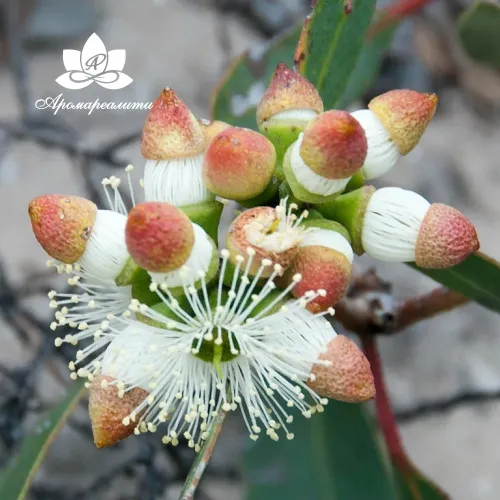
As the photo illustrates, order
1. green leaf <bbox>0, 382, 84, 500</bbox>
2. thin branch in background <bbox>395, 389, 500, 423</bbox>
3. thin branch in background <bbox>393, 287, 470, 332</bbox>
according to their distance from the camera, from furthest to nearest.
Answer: thin branch in background <bbox>395, 389, 500, 423</bbox>, thin branch in background <bbox>393, 287, 470, 332</bbox>, green leaf <bbox>0, 382, 84, 500</bbox>

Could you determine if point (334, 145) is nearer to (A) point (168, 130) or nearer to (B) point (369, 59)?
(A) point (168, 130)

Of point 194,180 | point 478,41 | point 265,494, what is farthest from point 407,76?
point 194,180

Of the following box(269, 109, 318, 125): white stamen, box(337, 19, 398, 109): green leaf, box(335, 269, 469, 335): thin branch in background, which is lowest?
box(335, 269, 469, 335): thin branch in background

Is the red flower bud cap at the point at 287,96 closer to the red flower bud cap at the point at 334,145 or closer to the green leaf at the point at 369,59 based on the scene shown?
the red flower bud cap at the point at 334,145

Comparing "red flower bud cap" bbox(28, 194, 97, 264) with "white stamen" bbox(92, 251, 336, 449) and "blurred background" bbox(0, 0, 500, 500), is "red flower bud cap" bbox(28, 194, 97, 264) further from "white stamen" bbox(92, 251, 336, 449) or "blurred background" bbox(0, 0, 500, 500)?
"blurred background" bbox(0, 0, 500, 500)

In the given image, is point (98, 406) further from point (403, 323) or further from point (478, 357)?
point (478, 357)

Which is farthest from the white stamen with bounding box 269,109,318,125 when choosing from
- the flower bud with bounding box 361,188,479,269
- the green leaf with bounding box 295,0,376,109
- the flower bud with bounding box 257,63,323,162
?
the green leaf with bounding box 295,0,376,109

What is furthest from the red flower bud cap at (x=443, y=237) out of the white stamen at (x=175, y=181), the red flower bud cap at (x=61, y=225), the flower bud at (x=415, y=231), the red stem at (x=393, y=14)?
the red stem at (x=393, y=14)

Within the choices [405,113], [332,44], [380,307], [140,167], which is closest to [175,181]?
[405,113]
